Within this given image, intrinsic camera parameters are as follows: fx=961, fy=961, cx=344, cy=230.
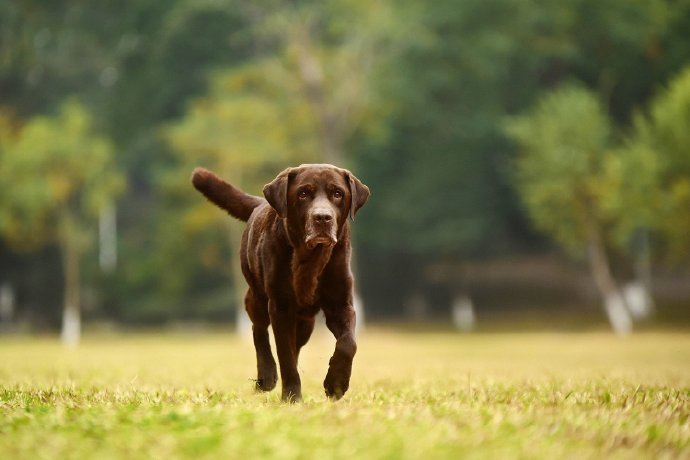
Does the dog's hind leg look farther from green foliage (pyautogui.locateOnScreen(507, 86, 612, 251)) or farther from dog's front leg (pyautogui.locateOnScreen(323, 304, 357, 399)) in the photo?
green foliage (pyautogui.locateOnScreen(507, 86, 612, 251))

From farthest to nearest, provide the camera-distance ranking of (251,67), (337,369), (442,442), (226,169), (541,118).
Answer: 1. (251,67)
2. (226,169)
3. (541,118)
4. (337,369)
5. (442,442)

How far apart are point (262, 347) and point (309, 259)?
151 centimetres

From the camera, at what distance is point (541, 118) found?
32.6 metres

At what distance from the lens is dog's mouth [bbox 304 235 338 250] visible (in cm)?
612

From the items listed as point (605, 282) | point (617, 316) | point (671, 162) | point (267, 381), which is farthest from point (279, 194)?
point (605, 282)

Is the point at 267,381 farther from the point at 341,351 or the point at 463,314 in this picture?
the point at 463,314

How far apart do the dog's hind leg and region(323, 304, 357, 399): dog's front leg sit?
3.46 feet

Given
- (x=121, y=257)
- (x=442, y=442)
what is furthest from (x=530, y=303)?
(x=442, y=442)

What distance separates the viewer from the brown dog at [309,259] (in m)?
6.30

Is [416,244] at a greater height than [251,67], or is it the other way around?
[251,67]

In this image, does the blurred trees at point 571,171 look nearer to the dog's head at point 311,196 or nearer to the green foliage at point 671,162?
the green foliage at point 671,162

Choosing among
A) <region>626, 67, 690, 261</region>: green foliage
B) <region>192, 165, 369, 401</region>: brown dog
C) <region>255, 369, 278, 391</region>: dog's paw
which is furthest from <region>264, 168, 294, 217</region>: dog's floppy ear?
<region>626, 67, 690, 261</region>: green foliage

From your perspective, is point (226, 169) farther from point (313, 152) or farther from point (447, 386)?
point (447, 386)

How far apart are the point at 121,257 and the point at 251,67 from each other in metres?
13.0
